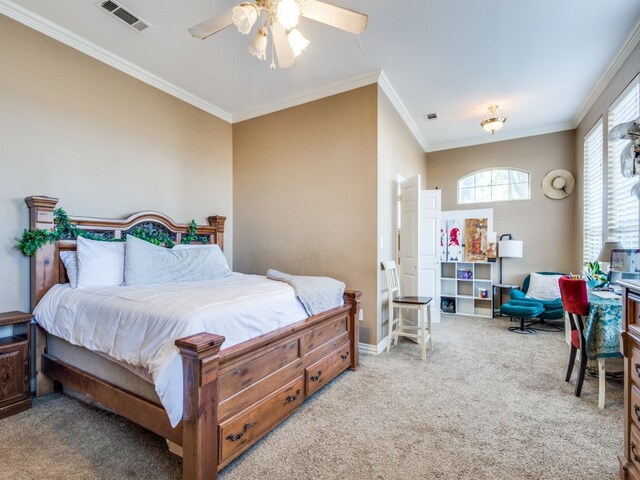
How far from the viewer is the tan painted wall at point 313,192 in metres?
3.60

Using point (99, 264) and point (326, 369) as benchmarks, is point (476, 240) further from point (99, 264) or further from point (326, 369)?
point (99, 264)

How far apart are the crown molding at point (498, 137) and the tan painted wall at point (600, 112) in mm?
257

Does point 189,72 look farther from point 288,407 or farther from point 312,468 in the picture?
point 312,468

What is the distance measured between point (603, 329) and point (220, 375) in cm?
276

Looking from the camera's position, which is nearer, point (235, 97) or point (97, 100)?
point (97, 100)

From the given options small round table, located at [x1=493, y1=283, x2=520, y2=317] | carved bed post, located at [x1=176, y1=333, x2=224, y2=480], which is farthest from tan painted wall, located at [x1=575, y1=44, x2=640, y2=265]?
carved bed post, located at [x1=176, y1=333, x2=224, y2=480]

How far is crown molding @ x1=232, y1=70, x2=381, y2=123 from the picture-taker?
11.8 ft

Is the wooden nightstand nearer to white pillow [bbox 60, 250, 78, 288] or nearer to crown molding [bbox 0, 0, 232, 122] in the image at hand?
white pillow [bbox 60, 250, 78, 288]

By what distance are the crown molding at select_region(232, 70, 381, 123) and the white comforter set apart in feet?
8.16

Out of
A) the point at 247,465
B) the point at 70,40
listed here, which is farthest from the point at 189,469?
the point at 70,40

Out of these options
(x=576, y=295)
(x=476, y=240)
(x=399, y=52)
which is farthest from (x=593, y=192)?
(x=399, y=52)

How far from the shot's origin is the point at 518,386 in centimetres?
278

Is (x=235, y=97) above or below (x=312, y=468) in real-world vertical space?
above

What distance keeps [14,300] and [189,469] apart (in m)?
2.23
